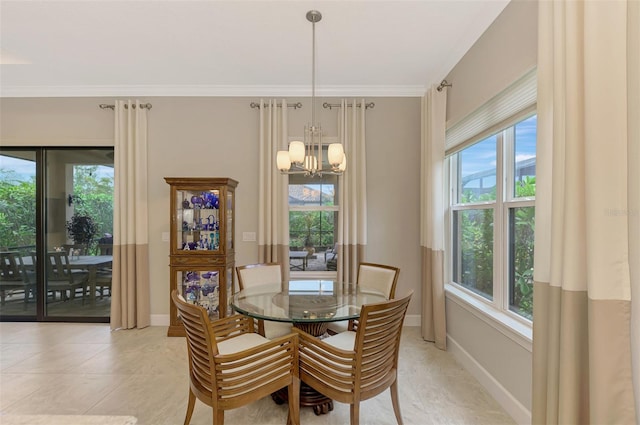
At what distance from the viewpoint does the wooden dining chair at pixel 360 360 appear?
1.60m

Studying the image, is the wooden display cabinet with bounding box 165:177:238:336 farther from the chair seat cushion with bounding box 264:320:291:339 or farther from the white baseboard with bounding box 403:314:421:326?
the white baseboard with bounding box 403:314:421:326

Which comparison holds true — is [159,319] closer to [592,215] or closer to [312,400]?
[312,400]

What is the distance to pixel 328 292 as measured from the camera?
96.7 inches

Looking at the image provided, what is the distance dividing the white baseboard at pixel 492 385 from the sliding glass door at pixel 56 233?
13.6 feet

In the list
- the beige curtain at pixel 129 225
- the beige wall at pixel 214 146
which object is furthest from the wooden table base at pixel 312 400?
the beige curtain at pixel 129 225

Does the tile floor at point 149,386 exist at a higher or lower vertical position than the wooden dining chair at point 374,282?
lower

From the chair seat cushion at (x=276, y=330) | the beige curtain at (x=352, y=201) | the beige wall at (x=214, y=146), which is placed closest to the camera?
the chair seat cushion at (x=276, y=330)

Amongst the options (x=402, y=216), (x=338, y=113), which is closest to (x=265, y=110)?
(x=338, y=113)

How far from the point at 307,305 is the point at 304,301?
0.34 ft

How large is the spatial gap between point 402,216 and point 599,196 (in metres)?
2.56

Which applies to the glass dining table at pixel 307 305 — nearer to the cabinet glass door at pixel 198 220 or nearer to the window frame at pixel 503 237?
the window frame at pixel 503 237

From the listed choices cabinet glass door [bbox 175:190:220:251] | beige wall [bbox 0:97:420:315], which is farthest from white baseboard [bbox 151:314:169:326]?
cabinet glass door [bbox 175:190:220:251]

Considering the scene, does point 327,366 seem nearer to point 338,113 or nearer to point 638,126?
point 638,126

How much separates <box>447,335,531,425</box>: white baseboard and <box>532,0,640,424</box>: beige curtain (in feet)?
2.63
